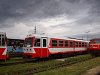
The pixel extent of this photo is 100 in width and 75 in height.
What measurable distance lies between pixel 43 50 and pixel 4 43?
17.6 feet

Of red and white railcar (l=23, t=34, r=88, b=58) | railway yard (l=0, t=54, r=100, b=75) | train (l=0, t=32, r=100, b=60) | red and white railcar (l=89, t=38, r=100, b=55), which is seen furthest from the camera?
red and white railcar (l=89, t=38, r=100, b=55)

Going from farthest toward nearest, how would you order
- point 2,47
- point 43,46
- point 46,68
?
point 43,46 → point 2,47 → point 46,68

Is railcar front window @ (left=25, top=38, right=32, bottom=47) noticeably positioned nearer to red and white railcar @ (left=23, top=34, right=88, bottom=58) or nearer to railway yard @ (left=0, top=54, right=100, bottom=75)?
red and white railcar @ (left=23, top=34, right=88, bottom=58)

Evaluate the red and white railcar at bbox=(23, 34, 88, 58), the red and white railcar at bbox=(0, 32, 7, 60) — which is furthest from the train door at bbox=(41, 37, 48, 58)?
the red and white railcar at bbox=(0, 32, 7, 60)

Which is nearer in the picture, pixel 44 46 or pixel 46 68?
pixel 46 68

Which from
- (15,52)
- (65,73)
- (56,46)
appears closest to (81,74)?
(65,73)

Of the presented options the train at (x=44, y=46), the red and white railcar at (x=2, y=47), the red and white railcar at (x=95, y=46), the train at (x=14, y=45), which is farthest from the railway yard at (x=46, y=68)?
Result: the train at (x=14, y=45)

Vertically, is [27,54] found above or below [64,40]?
below

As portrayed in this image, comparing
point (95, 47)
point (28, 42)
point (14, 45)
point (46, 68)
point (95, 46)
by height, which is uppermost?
point (28, 42)

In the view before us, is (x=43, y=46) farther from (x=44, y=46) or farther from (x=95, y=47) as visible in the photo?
(x=95, y=47)

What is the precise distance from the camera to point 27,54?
66.2 ft

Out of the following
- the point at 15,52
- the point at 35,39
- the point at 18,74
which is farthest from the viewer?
the point at 15,52

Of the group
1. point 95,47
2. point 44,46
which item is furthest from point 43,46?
point 95,47

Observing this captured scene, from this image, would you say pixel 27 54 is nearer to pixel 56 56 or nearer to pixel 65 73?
pixel 56 56
